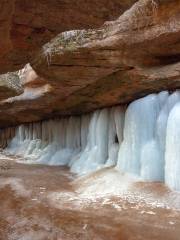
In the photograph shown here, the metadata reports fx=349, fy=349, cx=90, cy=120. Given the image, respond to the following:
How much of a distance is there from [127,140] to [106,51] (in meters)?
3.09

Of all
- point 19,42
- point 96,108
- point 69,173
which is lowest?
point 69,173

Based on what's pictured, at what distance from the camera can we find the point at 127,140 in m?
9.97

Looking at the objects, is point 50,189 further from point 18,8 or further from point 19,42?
point 18,8

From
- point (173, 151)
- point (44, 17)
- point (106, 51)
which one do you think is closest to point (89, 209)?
point (173, 151)

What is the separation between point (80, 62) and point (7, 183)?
12.7 ft

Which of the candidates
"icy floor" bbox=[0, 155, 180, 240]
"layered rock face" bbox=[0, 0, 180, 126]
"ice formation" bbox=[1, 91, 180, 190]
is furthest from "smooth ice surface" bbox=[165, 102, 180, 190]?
"layered rock face" bbox=[0, 0, 180, 126]

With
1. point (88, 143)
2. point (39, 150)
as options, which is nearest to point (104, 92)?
point (88, 143)

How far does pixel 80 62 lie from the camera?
8.43 m

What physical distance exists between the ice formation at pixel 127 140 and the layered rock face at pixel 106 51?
Answer: 58 centimetres

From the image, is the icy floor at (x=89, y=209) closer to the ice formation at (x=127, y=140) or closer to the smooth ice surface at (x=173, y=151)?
the smooth ice surface at (x=173, y=151)

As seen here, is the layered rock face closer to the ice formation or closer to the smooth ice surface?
the ice formation

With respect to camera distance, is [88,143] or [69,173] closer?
[69,173]

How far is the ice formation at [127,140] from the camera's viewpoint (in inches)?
322

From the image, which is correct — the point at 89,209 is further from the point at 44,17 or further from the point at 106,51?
the point at 44,17
